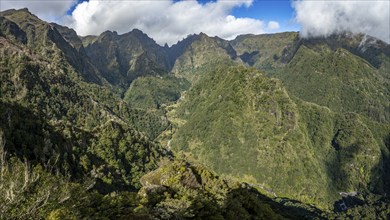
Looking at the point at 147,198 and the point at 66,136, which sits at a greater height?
the point at 66,136

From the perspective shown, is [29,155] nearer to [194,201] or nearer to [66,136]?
[66,136]

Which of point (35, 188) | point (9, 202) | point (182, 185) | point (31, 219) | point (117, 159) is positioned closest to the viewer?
point (9, 202)

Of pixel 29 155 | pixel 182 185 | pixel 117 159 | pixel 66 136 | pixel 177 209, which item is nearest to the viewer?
pixel 177 209

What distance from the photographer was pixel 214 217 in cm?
5181

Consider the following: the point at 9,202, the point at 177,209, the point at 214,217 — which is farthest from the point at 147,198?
the point at 9,202

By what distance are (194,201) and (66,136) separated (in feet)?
300

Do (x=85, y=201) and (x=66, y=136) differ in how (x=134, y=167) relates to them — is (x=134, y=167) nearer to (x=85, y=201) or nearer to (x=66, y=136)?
(x=66, y=136)

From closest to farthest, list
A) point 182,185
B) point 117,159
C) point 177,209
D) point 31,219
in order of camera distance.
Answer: point 31,219
point 177,209
point 182,185
point 117,159

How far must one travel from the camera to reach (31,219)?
92.6ft

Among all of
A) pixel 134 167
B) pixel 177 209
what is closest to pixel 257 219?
pixel 177 209

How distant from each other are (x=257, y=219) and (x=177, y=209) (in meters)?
24.7

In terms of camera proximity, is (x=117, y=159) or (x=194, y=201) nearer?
(x=194, y=201)

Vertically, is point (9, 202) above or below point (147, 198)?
above

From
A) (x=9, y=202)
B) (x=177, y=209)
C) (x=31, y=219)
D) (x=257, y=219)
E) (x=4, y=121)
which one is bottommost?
(x=257, y=219)
